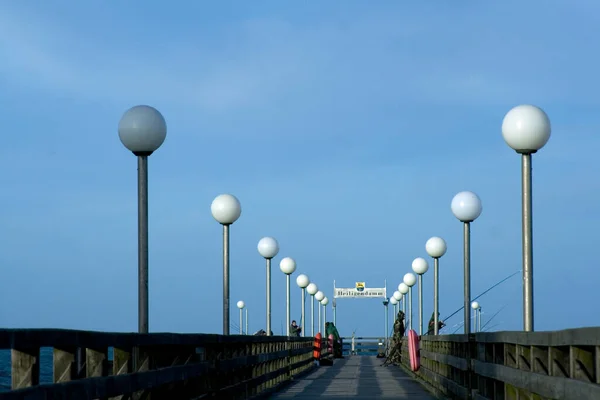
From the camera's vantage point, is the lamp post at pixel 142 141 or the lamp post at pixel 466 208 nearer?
the lamp post at pixel 142 141

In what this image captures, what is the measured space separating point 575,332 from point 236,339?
8941 mm

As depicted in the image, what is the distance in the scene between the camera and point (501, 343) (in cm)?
1066

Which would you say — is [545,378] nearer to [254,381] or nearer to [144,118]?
[144,118]

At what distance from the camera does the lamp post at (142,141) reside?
35.2 feet

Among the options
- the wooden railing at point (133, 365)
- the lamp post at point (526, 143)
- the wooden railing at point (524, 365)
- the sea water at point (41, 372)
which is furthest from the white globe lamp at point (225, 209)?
the lamp post at point (526, 143)

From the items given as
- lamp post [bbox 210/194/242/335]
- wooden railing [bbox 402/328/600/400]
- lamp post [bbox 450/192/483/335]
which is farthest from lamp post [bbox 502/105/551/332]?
lamp post [bbox 210/194/242/335]

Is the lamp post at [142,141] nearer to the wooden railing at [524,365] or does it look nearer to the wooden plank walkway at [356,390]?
the wooden railing at [524,365]

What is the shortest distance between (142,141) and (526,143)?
13.4 feet

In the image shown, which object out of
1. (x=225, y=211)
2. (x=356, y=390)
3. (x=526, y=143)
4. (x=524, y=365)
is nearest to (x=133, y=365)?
(x=524, y=365)

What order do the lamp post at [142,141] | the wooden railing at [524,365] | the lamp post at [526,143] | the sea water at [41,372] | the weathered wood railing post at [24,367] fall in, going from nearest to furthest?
1. the weathered wood railing post at [24,367]
2. the wooden railing at [524,365]
3. the sea water at [41,372]
4. the lamp post at [142,141]
5. the lamp post at [526,143]

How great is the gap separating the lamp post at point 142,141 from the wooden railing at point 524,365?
358 centimetres

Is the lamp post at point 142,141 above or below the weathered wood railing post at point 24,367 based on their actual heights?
above

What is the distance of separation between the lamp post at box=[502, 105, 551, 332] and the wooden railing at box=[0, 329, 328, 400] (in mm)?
3544

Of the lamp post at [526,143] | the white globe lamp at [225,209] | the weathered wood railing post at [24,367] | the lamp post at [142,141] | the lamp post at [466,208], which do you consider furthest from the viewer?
the white globe lamp at [225,209]
